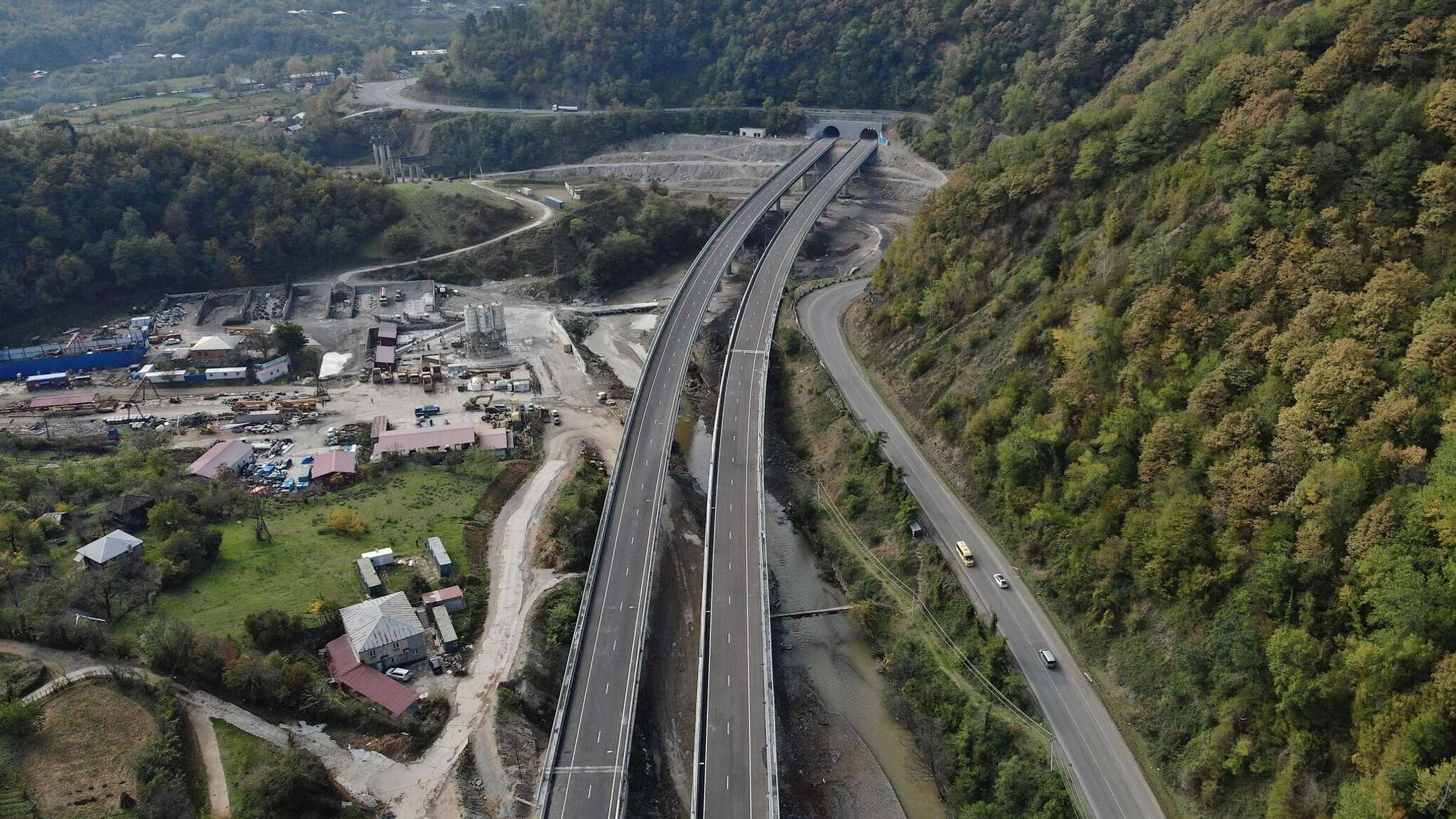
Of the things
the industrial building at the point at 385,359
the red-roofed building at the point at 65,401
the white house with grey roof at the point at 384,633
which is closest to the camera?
the white house with grey roof at the point at 384,633

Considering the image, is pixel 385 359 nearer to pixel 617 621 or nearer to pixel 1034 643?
pixel 617 621

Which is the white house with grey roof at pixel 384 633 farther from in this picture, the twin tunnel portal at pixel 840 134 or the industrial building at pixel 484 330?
the twin tunnel portal at pixel 840 134

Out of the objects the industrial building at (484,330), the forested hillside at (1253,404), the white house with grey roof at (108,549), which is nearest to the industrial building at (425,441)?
the white house with grey roof at (108,549)

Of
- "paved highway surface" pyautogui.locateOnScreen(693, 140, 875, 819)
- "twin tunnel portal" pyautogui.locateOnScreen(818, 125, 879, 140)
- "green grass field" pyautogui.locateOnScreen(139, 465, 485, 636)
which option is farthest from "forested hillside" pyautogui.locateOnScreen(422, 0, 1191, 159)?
"green grass field" pyautogui.locateOnScreen(139, 465, 485, 636)

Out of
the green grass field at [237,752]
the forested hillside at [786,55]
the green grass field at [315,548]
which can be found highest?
the forested hillside at [786,55]

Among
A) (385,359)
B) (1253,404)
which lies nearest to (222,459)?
(385,359)

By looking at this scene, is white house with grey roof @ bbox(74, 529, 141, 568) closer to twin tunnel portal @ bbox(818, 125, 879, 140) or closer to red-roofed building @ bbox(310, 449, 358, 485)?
red-roofed building @ bbox(310, 449, 358, 485)

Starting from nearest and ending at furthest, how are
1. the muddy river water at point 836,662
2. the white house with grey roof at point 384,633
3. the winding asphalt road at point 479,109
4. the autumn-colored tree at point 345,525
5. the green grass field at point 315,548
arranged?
the muddy river water at point 836,662, the white house with grey roof at point 384,633, the green grass field at point 315,548, the autumn-colored tree at point 345,525, the winding asphalt road at point 479,109
